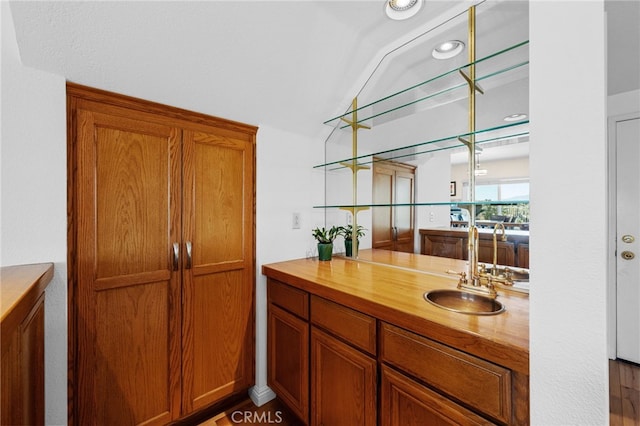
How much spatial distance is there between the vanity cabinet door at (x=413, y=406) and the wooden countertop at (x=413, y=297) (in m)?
0.22

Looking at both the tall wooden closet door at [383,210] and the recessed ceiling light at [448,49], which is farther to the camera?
the tall wooden closet door at [383,210]

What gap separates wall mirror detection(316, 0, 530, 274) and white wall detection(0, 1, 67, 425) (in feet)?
5.28

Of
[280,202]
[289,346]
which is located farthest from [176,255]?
[289,346]

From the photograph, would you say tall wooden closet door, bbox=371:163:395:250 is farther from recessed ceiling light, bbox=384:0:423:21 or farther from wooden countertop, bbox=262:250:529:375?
recessed ceiling light, bbox=384:0:423:21

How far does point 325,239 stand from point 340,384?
3.41 ft

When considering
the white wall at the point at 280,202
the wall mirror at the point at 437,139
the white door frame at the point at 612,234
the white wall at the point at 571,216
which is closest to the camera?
the white wall at the point at 571,216

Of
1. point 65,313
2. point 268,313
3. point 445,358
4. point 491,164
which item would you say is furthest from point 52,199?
point 491,164

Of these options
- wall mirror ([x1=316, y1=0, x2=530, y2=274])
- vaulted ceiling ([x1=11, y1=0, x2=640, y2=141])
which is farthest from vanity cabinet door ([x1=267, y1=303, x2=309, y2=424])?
vaulted ceiling ([x1=11, y1=0, x2=640, y2=141])

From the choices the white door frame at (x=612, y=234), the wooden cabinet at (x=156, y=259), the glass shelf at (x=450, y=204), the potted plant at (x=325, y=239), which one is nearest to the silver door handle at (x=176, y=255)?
the wooden cabinet at (x=156, y=259)

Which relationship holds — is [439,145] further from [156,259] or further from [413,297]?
[156,259]

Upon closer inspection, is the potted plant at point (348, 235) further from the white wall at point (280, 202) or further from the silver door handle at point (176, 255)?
the silver door handle at point (176, 255)

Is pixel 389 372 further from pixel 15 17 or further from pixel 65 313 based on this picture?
pixel 15 17

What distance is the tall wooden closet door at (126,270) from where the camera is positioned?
138 cm

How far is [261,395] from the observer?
1.95m
